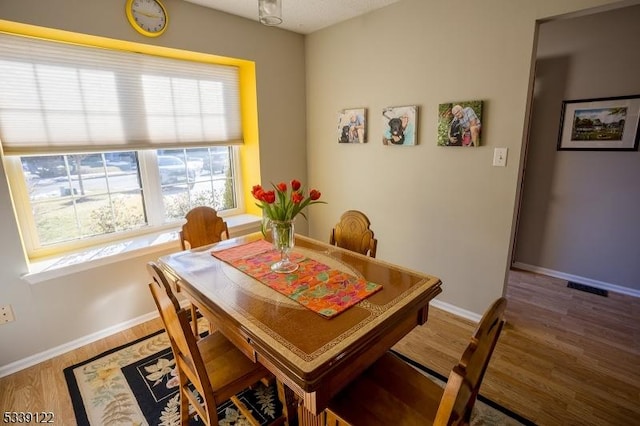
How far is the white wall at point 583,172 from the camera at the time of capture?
8.65 feet

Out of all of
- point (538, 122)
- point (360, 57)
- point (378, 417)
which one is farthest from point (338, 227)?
point (538, 122)

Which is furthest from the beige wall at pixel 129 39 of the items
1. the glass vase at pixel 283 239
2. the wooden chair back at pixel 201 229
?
the glass vase at pixel 283 239

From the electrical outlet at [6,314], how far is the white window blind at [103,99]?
0.95m

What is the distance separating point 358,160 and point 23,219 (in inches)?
101

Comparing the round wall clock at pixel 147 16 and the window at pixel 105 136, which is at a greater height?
the round wall clock at pixel 147 16

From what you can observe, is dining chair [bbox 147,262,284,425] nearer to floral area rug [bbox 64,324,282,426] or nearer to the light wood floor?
floral area rug [bbox 64,324,282,426]

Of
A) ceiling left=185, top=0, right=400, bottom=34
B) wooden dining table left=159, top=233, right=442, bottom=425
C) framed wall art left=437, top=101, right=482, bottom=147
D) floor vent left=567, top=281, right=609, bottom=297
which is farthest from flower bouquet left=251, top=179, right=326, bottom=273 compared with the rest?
floor vent left=567, top=281, right=609, bottom=297

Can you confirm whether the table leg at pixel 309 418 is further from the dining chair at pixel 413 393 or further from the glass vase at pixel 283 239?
the glass vase at pixel 283 239

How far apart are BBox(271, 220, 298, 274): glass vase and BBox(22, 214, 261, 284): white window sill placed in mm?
1283

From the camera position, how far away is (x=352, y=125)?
2914 millimetres

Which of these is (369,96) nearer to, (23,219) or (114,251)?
(114,251)

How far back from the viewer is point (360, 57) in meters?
2.77

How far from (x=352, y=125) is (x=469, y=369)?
244 cm

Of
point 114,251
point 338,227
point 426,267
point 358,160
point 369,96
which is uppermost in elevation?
point 369,96
